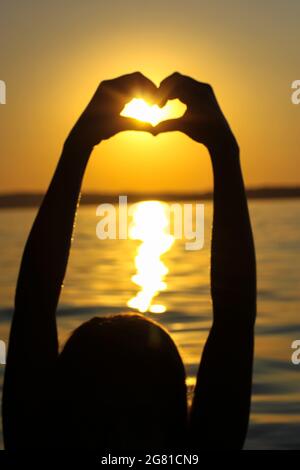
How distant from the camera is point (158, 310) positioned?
19.1 metres

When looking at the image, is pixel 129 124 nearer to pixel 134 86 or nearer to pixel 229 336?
pixel 134 86

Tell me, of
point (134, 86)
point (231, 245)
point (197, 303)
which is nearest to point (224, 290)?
point (231, 245)

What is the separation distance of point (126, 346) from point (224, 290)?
31 cm

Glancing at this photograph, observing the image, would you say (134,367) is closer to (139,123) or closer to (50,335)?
(50,335)

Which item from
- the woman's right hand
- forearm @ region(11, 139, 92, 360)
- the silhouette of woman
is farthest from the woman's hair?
the woman's right hand

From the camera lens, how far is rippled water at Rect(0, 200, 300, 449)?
8945 millimetres

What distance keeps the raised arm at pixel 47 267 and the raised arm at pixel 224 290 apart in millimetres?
146

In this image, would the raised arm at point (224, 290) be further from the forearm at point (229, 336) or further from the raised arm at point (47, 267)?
the raised arm at point (47, 267)

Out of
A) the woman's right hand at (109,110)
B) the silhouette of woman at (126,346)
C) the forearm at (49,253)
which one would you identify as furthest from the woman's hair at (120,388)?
the woman's right hand at (109,110)

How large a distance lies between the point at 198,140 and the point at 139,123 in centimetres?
16

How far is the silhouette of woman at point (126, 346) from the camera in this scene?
2172 mm

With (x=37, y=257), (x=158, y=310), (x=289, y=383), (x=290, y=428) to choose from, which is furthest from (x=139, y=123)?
(x=158, y=310)

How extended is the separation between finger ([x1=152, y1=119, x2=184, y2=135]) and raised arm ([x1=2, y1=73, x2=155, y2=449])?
4 cm

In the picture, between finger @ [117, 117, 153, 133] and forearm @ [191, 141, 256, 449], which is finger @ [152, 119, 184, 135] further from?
forearm @ [191, 141, 256, 449]
